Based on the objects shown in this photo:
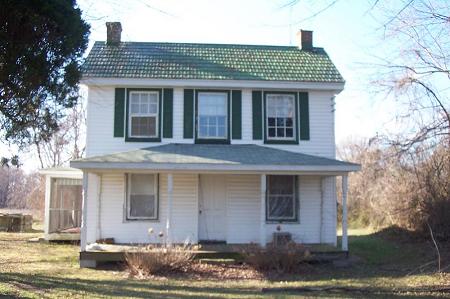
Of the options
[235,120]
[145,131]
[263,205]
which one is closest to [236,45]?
[235,120]

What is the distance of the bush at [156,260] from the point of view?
43.7 ft

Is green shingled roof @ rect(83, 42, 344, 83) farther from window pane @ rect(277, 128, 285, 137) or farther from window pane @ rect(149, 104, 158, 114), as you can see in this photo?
window pane @ rect(277, 128, 285, 137)

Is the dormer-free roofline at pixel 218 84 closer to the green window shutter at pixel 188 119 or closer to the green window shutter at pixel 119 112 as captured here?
the green window shutter at pixel 119 112

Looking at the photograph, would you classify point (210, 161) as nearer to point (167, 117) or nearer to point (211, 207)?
point (211, 207)

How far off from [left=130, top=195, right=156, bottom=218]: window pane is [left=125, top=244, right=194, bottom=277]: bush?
3009mm

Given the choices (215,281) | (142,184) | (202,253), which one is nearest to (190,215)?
(142,184)

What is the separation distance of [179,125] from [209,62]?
2.47 m

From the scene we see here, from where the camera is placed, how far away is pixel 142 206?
16.9m

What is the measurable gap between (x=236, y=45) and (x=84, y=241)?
8875 millimetres

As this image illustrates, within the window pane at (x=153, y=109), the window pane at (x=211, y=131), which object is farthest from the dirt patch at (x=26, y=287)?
the window pane at (x=211, y=131)

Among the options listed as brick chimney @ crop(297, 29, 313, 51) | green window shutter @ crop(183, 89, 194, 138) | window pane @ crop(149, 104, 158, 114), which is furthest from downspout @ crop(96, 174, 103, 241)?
brick chimney @ crop(297, 29, 313, 51)

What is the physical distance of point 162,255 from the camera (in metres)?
13.4

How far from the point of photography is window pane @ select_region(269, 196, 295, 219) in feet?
56.4

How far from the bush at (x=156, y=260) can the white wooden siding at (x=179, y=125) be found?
14.0ft
